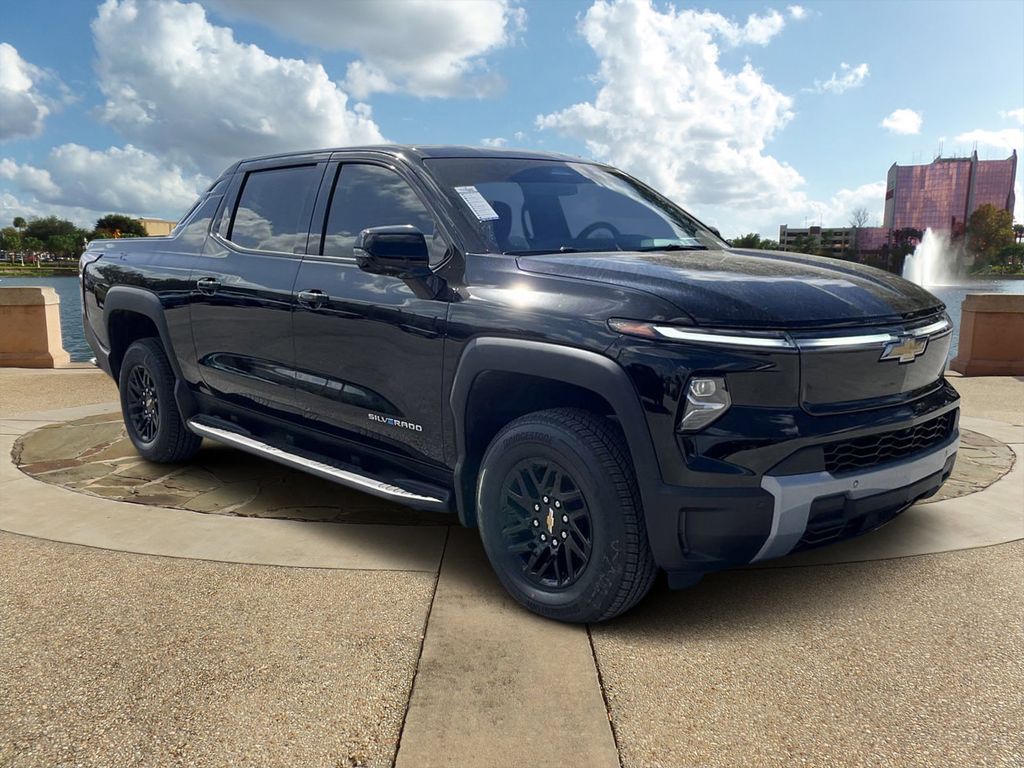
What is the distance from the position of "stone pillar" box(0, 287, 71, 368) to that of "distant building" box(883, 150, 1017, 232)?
127322 millimetres

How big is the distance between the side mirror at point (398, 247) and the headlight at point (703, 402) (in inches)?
48.5

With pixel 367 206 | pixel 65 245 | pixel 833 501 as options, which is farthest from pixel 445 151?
pixel 65 245

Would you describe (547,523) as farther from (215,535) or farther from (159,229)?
(159,229)

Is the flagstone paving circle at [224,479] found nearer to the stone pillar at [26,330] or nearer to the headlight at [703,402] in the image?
the headlight at [703,402]

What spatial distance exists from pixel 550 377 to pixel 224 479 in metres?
2.87

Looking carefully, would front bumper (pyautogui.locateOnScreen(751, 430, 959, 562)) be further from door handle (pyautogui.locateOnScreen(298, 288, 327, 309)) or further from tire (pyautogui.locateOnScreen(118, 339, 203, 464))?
tire (pyautogui.locateOnScreen(118, 339, 203, 464))

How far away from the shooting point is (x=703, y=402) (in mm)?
2693

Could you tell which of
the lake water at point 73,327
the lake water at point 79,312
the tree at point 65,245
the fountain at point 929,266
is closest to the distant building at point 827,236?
the fountain at point 929,266

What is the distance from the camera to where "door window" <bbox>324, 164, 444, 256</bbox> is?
370cm

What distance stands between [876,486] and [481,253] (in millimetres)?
1666

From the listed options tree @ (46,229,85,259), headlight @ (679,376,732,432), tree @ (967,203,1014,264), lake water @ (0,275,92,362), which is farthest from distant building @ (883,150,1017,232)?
headlight @ (679,376,732,432)

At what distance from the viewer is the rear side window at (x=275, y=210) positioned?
4.26 meters

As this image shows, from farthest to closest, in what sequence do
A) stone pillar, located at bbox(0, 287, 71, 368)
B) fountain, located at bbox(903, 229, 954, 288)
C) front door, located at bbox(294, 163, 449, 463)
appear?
fountain, located at bbox(903, 229, 954, 288) < stone pillar, located at bbox(0, 287, 71, 368) < front door, located at bbox(294, 163, 449, 463)

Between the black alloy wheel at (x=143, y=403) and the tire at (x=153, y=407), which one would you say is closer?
the tire at (x=153, y=407)
